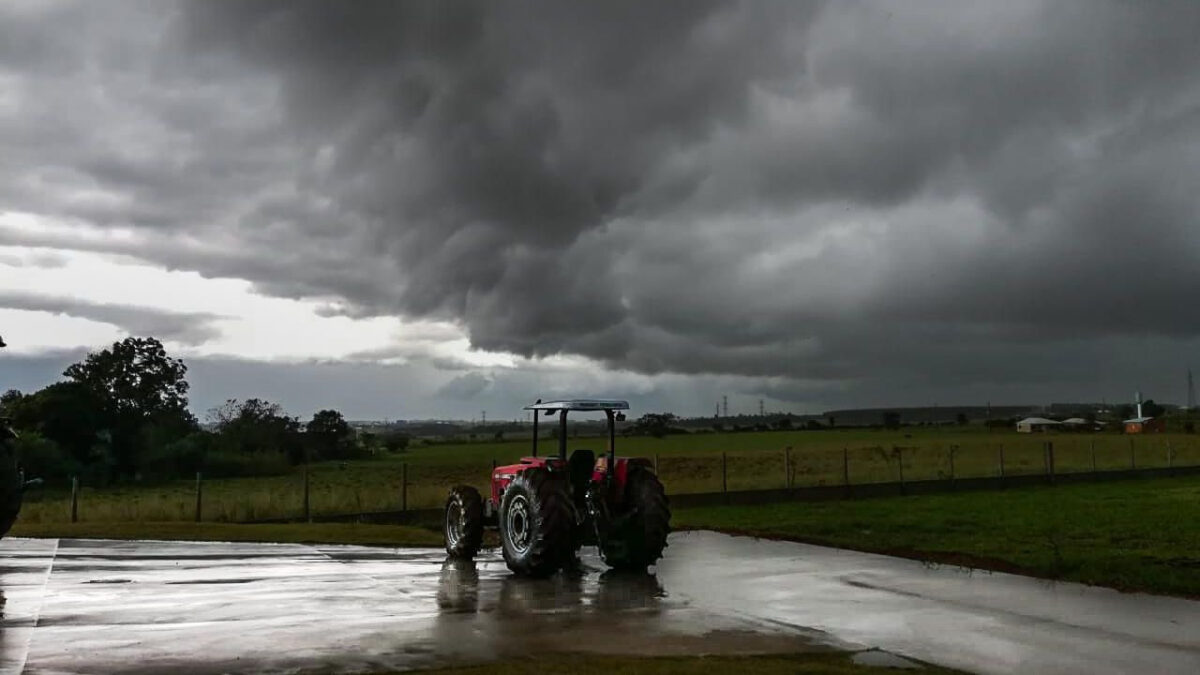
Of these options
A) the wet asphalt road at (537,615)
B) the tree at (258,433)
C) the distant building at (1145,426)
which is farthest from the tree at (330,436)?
the wet asphalt road at (537,615)

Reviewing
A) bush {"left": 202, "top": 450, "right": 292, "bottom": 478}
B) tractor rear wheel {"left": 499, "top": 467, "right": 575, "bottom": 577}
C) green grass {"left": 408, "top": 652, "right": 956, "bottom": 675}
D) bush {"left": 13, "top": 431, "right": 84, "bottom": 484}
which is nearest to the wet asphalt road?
tractor rear wheel {"left": 499, "top": 467, "right": 575, "bottom": 577}

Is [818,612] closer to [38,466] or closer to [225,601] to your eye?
[225,601]

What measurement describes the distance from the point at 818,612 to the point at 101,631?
21.8 ft

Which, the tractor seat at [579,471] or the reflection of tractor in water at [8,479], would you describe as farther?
the tractor seat at [579,471]

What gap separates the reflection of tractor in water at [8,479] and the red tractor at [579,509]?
19.2 ft

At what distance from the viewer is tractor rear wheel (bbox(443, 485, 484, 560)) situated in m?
15.4

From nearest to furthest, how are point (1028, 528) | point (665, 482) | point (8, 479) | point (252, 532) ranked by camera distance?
point (8, 479) → point (1028, 528) → point (252, 532) → point (665, 482)

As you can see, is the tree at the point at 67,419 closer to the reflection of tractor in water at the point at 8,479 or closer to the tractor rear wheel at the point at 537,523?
the reflection of tractor in water at the point at 8,479

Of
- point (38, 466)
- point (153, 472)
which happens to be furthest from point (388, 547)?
point (153, 472)

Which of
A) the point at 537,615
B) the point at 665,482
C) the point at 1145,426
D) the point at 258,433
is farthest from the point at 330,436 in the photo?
the point at 537,615

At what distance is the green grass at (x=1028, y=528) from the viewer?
13.6 metres

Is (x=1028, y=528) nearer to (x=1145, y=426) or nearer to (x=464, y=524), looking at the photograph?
(x=464, y=524)

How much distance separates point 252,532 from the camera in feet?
66.1

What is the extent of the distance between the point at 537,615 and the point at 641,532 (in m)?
3.61
